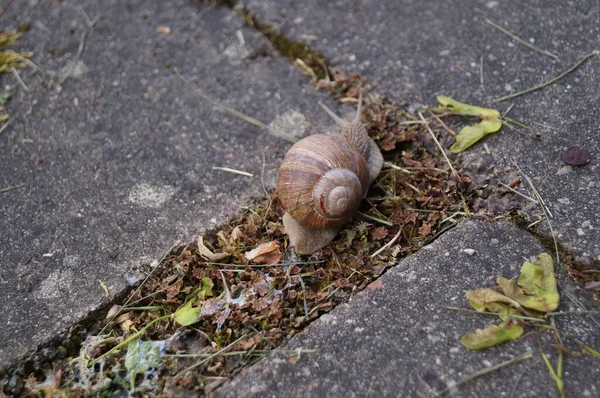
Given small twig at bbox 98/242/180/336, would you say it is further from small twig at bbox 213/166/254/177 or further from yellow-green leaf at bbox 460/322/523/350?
yellow-green leaf at bbox 460/322/523/350

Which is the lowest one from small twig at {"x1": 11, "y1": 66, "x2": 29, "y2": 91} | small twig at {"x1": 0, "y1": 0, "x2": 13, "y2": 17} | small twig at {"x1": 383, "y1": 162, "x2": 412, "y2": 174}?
small twig at {"x1": 383, "y1": 162, "x2": 412, "y2": 174}

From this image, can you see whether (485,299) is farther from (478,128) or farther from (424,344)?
(478,128)

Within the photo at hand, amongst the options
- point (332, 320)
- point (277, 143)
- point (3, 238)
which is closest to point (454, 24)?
point (277, 143)

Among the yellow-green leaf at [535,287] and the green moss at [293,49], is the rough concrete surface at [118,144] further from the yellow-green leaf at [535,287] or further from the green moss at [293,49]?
the yellow-green leaf at [535,287]

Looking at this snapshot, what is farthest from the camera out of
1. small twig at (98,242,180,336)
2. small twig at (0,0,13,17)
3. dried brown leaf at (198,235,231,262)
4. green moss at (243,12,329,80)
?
small twig at (0,0,13,17)

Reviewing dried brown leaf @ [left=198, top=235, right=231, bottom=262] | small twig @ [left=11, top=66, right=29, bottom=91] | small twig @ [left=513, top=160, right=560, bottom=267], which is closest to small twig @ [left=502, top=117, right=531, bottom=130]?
small twig @ [left=513, top=160, right=560, bottom=267]

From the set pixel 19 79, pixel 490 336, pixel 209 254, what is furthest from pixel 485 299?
pixel 19 79

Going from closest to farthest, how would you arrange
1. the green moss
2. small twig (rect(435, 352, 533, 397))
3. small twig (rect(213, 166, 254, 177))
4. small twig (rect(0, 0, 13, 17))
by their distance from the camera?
small twig (rect(435, 352, 533, 397)) < small twig (rect(213, 166, 254, 177)) < the green moss < small twig (rect(0, 0, 13, 17))
